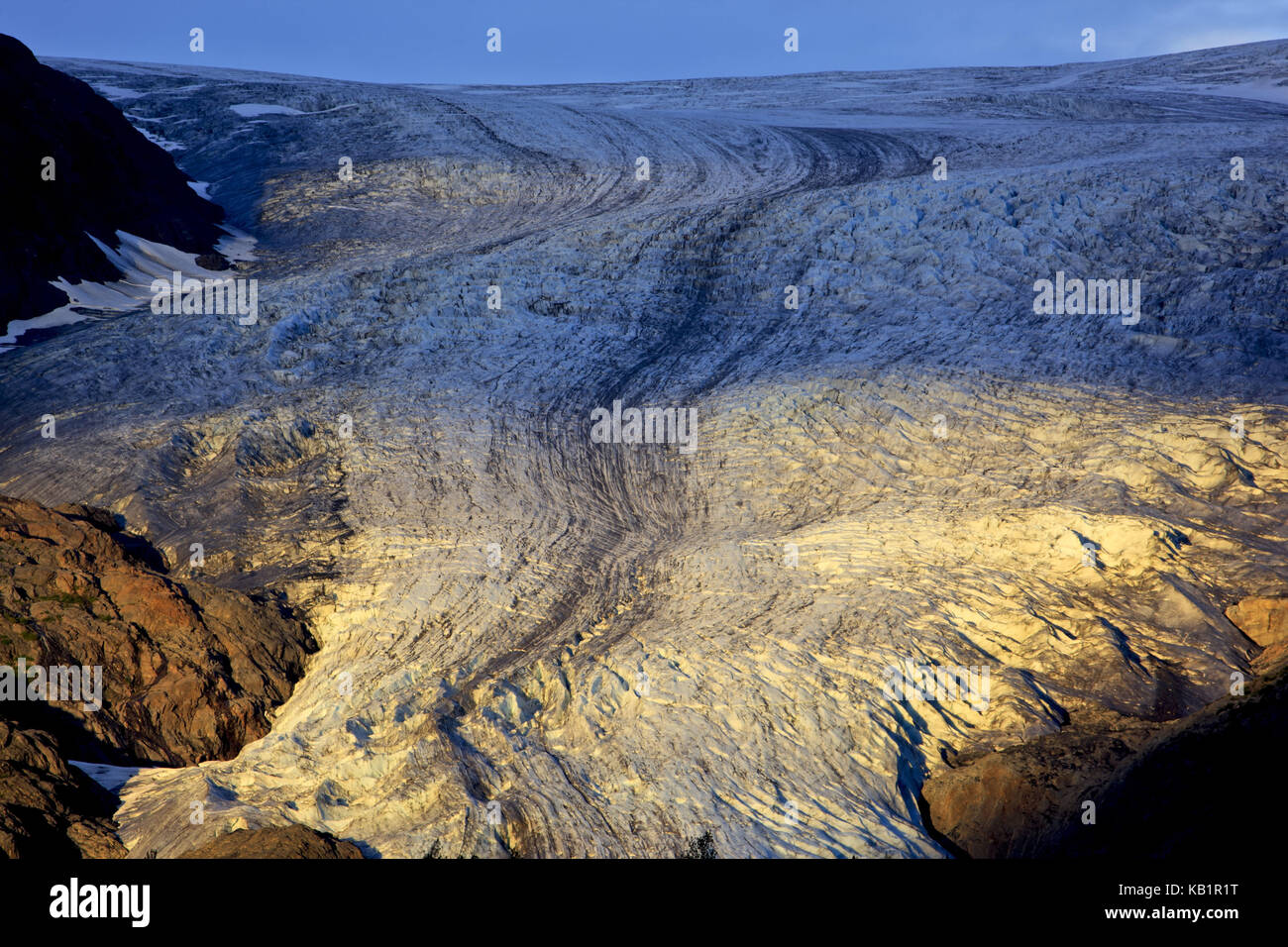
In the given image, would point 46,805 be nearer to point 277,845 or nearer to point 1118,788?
point 277,845

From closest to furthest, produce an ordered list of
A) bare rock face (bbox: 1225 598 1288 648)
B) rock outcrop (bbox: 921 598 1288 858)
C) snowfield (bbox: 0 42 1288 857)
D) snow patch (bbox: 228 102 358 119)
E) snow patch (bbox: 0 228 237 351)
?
rock outcrop (bbox: 921 598 1288 858)
snowfield (bbox: 0 42 1288 857)
bare rock face (bbox: 1225 598 1288 648)
snow patch (bbox: 0 228 237 351)
snow patch (bbox: 228 102 358 119)

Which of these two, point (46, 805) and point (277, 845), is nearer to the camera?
point (277, 845)

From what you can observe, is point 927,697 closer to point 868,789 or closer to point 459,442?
point 868,789

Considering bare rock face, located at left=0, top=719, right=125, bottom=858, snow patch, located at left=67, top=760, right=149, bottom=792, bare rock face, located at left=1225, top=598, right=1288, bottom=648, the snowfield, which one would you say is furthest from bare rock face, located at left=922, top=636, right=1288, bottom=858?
snow patch, located at left=67, top=760, right=149, bottom=792

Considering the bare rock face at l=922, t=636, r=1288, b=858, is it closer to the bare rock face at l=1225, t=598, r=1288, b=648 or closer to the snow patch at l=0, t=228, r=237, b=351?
the bare rock face at l=1225, t=598, r=1288, b=648

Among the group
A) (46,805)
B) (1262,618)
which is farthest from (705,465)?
(46,805)

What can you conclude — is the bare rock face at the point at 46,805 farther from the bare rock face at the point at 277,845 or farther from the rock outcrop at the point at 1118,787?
the rock outcrop at the point at 1118,787
